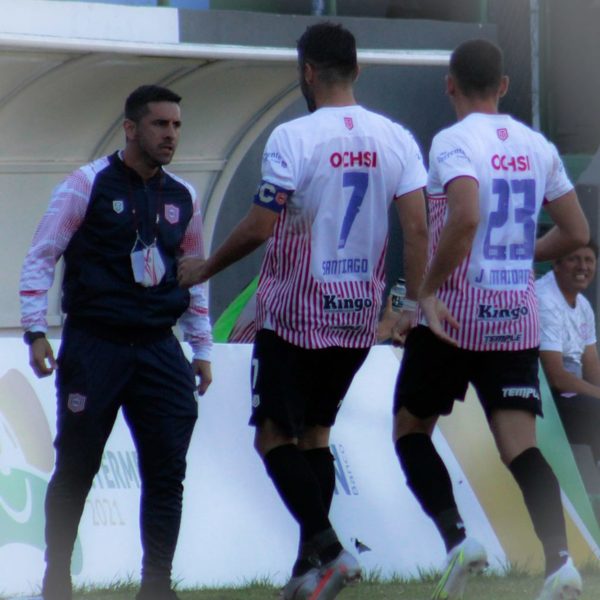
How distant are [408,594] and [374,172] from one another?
1979mm

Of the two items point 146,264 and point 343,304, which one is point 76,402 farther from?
point 343,304

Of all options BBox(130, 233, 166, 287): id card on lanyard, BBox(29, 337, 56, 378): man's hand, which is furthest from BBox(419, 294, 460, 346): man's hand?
BBox(29, 337, 56, 378): man's hand

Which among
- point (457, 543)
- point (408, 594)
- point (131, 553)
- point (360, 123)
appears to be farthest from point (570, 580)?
point (131, 553)

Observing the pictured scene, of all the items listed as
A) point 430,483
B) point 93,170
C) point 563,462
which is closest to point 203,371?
point 93,170

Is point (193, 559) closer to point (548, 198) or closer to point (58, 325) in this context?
point (548, 198)

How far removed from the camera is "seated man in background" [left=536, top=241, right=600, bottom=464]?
25.1 feet

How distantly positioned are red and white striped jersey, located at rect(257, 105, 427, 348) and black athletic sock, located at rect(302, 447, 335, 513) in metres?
0.51

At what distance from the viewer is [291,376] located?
5.19 metres

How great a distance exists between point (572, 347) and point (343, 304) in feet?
9.75

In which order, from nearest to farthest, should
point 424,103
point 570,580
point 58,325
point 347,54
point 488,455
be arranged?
point 570,580, point 347,54, point 488,455, point 58,325, point 424,103

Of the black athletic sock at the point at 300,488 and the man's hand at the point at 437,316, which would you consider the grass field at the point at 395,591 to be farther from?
the man's hand at the point at 437,316

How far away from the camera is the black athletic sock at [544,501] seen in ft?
16.7

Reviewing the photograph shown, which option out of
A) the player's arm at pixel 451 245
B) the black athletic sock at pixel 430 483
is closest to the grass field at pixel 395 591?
the black athletic sock at pixel 430 483

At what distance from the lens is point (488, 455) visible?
7.18 m
